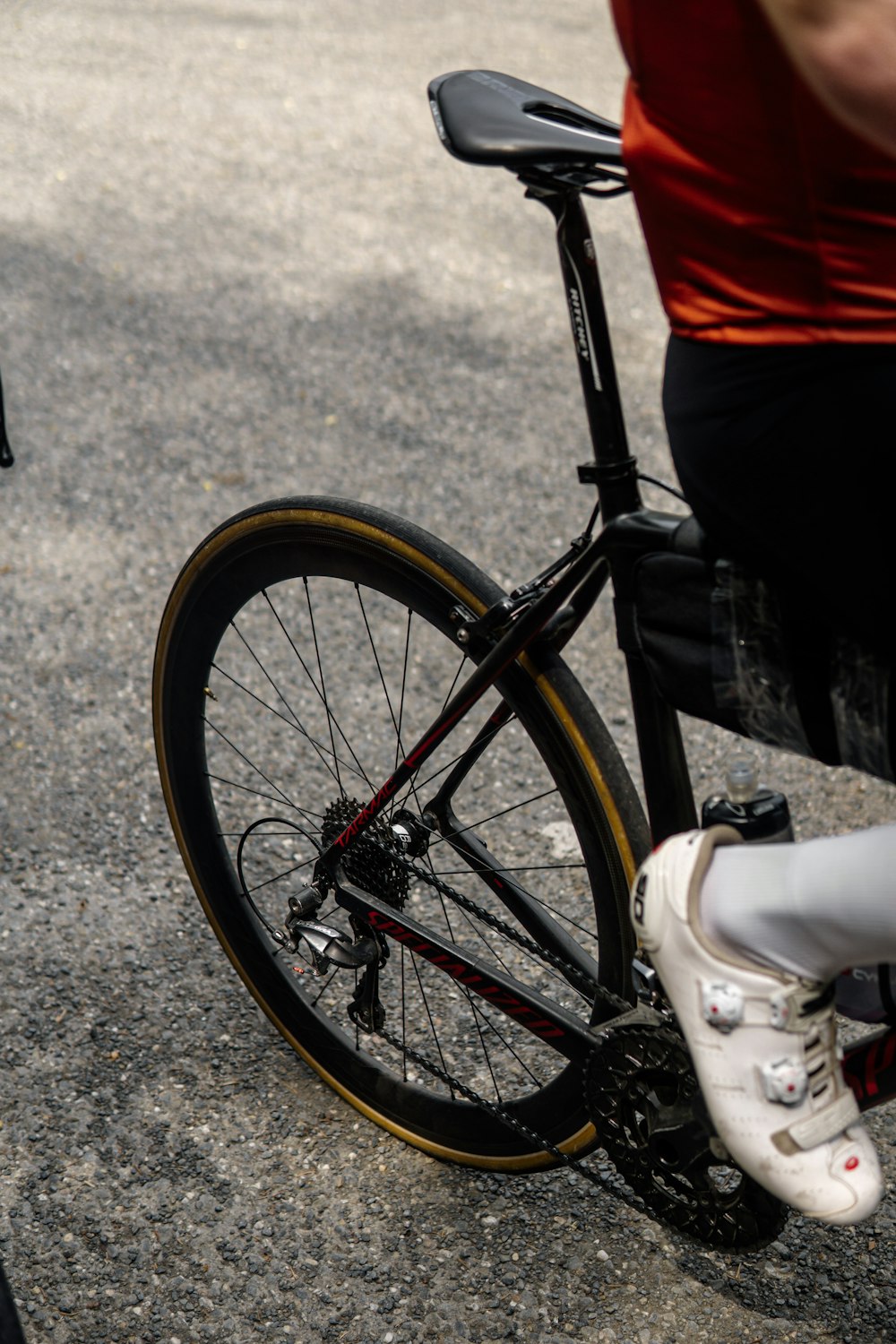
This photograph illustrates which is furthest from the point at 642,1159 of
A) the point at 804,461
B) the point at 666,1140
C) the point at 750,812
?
the point at 804,461

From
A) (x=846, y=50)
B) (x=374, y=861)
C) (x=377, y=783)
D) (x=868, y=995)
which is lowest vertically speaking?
(x=377, y=783)

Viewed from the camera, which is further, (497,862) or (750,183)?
(497,862)

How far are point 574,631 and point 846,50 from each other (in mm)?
812

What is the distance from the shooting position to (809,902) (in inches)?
54.4

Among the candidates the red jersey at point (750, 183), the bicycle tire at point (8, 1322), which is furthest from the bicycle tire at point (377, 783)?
the bicycle tire at point (8, 1322)

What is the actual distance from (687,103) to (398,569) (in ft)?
2.54

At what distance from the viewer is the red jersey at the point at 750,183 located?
115cm

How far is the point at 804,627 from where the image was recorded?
4.61 feet

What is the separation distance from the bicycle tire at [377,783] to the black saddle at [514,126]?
19.4 inches

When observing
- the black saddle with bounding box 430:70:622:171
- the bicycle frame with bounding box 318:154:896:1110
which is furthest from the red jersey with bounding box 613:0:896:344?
the bicycle frame with bounding box 318:154:896:1110

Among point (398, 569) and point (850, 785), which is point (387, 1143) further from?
point (850, 785)

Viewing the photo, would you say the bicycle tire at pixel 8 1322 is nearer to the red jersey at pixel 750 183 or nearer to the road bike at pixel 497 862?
the road bike at pixel 497 862

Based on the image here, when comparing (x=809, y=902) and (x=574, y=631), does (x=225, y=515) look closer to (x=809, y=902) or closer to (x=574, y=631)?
(x=574, y=631)

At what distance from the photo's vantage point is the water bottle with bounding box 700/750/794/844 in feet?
5.03
